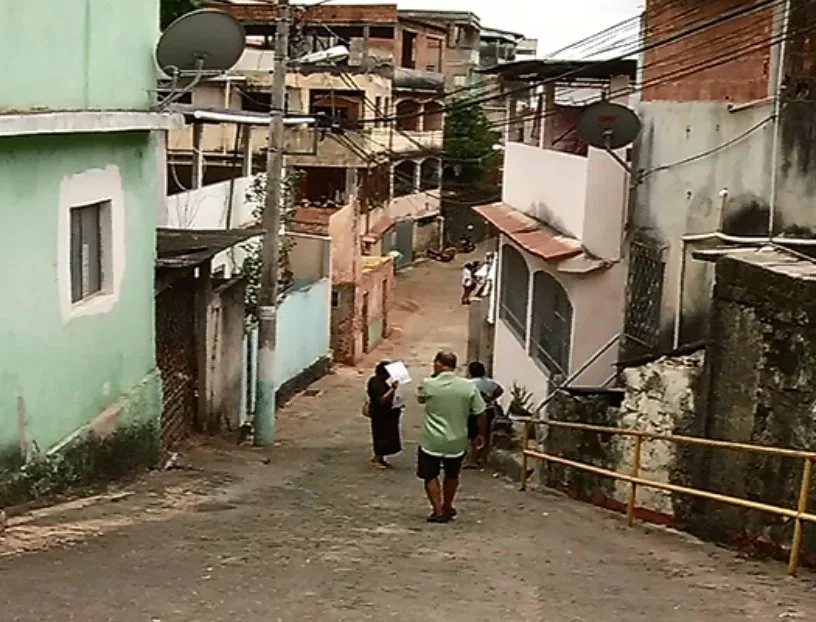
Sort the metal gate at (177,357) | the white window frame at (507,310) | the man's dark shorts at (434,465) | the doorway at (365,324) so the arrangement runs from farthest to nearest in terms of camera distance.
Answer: the doorway at (365,324) → the white window frame at (507,310) → the metal gate at (177,357) → the man's dark shorts at (434,465)

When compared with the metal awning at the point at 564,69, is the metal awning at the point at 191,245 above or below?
below

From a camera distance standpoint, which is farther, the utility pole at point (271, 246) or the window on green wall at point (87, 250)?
the utility pole at point (271, 246)

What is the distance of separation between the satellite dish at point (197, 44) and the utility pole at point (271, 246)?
4.92 m

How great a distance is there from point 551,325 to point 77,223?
364 inches

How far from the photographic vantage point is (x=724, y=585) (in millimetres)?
7645

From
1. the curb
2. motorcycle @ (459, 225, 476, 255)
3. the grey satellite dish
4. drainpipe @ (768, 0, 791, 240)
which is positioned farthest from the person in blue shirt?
motorcycle @ (459, 225, 476, 255)

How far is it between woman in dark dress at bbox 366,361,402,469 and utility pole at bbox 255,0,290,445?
235 centimetres

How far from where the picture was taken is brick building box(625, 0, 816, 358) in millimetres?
12305

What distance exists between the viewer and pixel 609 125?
1396cm

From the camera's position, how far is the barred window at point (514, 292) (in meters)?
20.3

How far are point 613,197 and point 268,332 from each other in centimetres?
519

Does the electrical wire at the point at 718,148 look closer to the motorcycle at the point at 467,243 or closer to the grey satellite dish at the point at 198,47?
the grey satellite dish at the point at 198,47

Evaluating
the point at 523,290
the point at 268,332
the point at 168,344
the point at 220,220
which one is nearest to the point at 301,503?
the point at 168,344

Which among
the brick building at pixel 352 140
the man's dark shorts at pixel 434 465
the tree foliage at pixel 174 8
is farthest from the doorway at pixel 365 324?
the man's dark shorts at pixel 434 465
